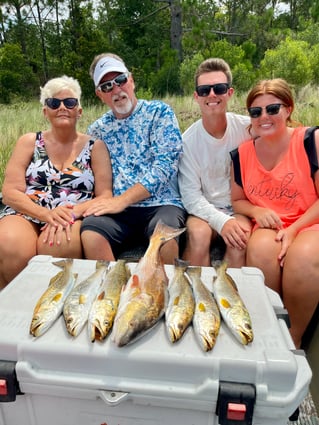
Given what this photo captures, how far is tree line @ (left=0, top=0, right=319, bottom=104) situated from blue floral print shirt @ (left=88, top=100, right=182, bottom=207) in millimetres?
8702

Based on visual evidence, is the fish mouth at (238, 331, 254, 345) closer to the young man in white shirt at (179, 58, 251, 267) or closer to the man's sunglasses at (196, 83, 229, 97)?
the young man in white shirt at (179, 58, 251, 267)

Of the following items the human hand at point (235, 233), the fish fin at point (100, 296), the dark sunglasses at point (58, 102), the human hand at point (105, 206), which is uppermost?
the dark sunglasses at point (58, 102)

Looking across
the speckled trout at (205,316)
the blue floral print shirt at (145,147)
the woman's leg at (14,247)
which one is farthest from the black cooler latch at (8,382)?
the blue floral print shirt at (145,147)

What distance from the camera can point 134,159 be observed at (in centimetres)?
279

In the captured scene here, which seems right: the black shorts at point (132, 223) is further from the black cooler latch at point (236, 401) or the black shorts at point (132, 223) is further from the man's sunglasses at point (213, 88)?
the black cooler latch at point (236, 401)

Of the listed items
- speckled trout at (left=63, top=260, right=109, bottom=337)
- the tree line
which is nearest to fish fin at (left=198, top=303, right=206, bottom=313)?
speckled trout at (left=63, top=260, right=109, bottom=337)

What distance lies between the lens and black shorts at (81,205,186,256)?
240 cm

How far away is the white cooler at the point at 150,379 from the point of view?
48.6 inches

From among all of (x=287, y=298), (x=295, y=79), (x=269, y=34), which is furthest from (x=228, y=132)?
(x=269, y=34)

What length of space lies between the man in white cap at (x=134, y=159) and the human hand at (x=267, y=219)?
507mm

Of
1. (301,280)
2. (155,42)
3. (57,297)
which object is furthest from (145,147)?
(155,42)

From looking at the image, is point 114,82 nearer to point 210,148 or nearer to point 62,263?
point 210,148

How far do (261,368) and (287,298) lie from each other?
929 millimetres

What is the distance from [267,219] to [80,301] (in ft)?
4.16
